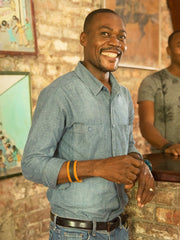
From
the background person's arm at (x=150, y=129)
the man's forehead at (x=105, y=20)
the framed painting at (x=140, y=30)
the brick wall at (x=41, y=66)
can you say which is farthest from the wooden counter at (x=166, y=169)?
the framed painting at (x=140, y=30)

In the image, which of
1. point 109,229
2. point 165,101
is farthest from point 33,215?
point 109,229

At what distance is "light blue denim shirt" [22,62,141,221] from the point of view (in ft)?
4.68

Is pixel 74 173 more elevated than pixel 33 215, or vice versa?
pixel 74 173

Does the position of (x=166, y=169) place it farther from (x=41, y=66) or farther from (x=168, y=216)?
(x=41, y=66)

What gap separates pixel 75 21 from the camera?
3.79m

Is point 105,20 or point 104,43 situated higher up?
point 105,20

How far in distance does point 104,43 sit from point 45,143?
58cm

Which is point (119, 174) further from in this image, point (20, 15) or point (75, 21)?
point (75, 21)

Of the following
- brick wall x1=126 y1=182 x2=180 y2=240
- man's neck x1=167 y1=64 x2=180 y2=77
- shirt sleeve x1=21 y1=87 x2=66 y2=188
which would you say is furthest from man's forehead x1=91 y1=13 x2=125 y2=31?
man's neck x1=167 y1=64 x2=180 y2=77

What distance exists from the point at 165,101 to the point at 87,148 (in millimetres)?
1469

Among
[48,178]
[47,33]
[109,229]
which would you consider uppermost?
[47,33]

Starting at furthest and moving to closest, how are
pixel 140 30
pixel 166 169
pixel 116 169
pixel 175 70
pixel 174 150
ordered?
pixel 140 30, pixel 175 70, pixel 174 150, pixel 166 169, pixel 116 169

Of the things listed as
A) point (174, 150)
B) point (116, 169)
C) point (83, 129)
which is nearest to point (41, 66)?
point (174, 150)

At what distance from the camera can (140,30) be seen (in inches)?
200
